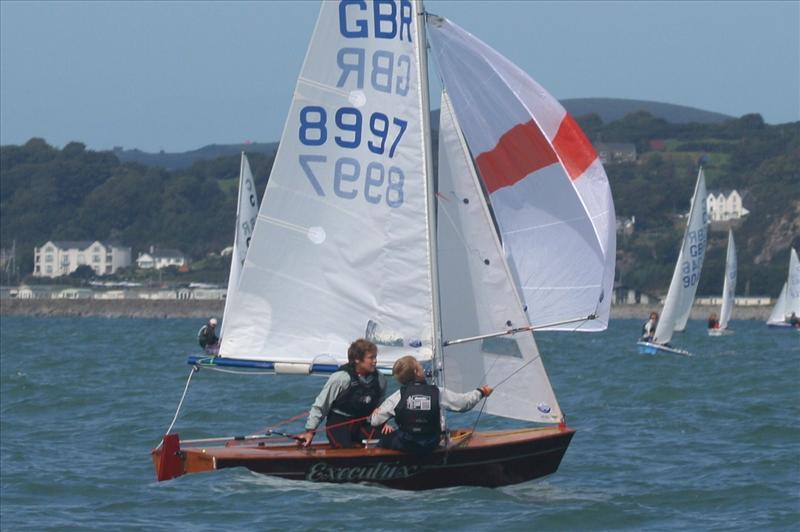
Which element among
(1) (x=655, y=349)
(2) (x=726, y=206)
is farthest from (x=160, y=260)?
(1) (x=655, y=349)

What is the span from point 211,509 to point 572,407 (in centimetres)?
818

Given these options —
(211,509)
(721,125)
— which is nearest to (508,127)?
Result: (211,509)

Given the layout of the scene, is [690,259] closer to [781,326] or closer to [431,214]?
[781,326]

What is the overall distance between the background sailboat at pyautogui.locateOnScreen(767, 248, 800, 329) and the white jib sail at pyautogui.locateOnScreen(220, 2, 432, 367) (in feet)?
131

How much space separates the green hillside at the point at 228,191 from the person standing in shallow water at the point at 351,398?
10343 cm

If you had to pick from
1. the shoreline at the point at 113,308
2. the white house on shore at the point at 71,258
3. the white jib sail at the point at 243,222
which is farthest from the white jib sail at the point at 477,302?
the white house on shore at the point at 71,258

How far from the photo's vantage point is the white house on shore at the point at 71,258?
13612 centimetres

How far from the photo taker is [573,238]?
11.1m

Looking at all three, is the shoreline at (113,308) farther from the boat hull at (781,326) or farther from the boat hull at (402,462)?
the boat hull at (402,462)

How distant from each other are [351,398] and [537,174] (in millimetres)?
2069

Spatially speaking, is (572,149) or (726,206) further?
(726,206)

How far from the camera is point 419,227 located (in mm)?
10680

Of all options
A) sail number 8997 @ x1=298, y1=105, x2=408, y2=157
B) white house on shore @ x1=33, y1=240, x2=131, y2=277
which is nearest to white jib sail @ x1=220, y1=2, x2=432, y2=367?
sail number 8997 @ x1=298, y1=105, x2=408, y2=157

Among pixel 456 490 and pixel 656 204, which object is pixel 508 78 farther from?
pixel 656 204
